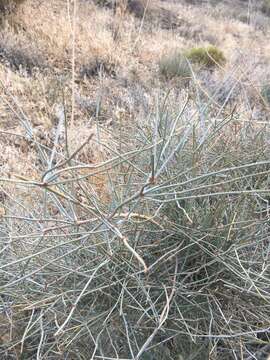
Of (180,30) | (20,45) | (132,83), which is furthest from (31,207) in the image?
(180,30)

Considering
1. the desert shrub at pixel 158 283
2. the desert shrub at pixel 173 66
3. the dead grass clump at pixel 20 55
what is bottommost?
the desert shrub at pixel 173 66

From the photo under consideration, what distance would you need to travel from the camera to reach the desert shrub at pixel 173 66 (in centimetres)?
549

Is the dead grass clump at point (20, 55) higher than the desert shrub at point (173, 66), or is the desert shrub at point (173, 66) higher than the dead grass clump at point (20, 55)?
the dead grass clump at point (20, 55)

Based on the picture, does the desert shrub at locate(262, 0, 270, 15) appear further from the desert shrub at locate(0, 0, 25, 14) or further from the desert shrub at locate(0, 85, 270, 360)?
the desert shrub at locate(0, 85, 270, 360)

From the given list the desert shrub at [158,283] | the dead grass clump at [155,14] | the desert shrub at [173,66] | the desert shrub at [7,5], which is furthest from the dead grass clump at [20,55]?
the dead grass clump at [155,14]

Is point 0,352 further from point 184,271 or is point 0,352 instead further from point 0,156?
point 0,156

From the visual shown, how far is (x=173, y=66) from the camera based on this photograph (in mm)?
5633

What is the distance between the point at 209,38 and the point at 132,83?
16.4ft

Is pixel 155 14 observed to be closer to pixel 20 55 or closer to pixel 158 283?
pixel 20 55

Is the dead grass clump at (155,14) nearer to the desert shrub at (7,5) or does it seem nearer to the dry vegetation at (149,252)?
the desert shrub at (7,5)

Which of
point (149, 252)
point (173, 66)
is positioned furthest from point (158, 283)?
point (173, 66)

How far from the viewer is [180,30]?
9094 mm

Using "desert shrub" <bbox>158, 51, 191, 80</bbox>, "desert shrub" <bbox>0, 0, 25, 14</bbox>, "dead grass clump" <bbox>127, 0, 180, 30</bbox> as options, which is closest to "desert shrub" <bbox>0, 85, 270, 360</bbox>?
"desert shrub" <bbox>158, 51, 191, 80</bbox>

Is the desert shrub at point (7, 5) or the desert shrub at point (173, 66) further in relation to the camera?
the desert shrub at point (7, 5)
